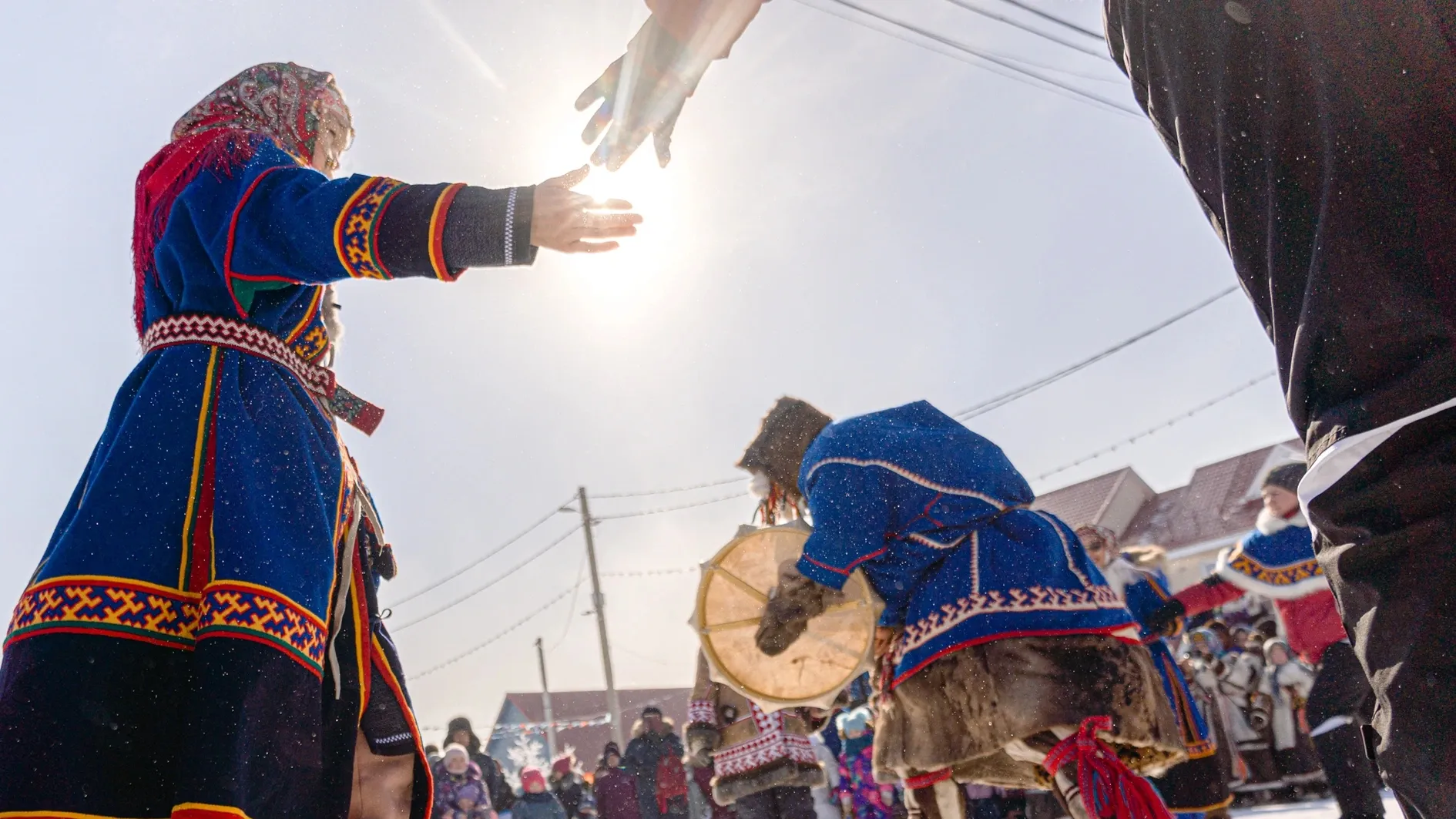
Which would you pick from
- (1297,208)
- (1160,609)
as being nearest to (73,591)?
(1297,208)

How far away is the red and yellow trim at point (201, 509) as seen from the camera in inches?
60.9

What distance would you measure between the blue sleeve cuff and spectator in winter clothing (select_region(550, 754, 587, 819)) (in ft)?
29.6

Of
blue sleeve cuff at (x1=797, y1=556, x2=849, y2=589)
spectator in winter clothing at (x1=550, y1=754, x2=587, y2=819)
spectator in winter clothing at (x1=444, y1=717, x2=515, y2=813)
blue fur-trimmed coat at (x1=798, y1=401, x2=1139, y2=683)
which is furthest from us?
spectator in winter clothing at (x1=550, y1=754, x2=587, y2=819)

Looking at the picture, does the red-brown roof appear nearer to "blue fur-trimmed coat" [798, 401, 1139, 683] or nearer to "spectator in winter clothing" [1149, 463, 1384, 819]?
"spectator in winter clothing" [1149, 463, 1384, 819]

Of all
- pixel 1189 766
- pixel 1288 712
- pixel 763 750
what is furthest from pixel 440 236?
pixel 1288 712

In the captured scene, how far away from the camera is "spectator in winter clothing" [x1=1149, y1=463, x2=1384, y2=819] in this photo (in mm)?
4312

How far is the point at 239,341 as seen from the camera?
1831mm

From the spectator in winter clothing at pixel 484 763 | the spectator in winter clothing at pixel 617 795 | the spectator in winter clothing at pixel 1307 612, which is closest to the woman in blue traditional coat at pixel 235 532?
the spectator in winter clothing at pixel 1307 612

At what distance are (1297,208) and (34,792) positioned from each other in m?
1.69

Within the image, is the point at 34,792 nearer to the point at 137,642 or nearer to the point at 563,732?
the point at 137,642

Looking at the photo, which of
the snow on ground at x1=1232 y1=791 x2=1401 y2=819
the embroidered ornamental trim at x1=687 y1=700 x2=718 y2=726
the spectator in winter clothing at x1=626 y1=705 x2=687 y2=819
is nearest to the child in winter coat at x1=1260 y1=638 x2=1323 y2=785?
the snow on ground at x1=1232 y1=791 x2=1401 y2=819

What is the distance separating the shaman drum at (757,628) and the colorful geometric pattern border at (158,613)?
81.5 inches

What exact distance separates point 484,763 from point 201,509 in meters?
9.16

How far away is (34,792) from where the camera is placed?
4.33 ft
